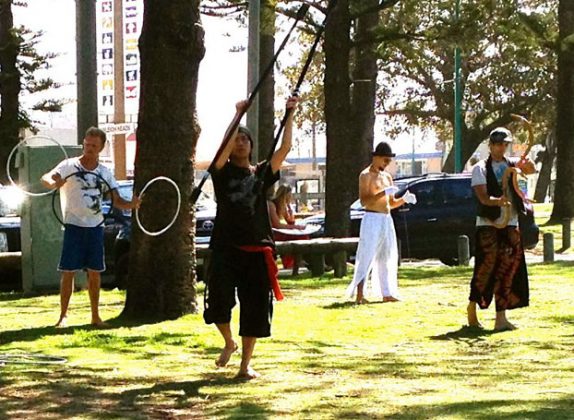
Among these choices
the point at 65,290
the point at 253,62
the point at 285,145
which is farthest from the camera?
the point at 253,62

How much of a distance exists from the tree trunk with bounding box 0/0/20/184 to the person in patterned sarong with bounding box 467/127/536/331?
1928cm

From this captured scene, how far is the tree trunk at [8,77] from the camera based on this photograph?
1102 inches

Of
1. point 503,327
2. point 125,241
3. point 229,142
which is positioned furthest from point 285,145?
point 125,241

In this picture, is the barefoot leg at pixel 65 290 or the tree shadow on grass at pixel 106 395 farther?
the barefoot leg at pixel 65 290

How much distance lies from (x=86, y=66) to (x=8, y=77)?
42.8 feet

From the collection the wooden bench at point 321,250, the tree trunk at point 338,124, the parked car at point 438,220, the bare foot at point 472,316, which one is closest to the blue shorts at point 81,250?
the bare foot at point 472,316

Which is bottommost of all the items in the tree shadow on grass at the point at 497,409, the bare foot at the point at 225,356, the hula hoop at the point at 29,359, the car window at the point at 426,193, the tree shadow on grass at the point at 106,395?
the tree shadow on grass at the point at 106,395

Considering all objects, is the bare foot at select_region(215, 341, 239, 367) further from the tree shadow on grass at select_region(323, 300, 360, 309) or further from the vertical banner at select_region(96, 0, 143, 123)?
the vertical banner at select_region(96, 0, 143, 123)

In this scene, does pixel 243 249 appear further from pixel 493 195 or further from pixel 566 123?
pixel 566 123

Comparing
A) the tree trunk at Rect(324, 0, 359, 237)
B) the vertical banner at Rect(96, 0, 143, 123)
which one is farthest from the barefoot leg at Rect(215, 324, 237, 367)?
the vertical banner at Rect(96, 0, 143, 123)

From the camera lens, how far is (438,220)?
2220 centimetres

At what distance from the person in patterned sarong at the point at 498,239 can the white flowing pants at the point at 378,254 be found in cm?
275

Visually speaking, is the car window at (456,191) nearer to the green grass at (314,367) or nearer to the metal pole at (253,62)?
the metal pole at (253,62)

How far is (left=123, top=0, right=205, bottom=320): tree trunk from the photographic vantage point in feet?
36.6
